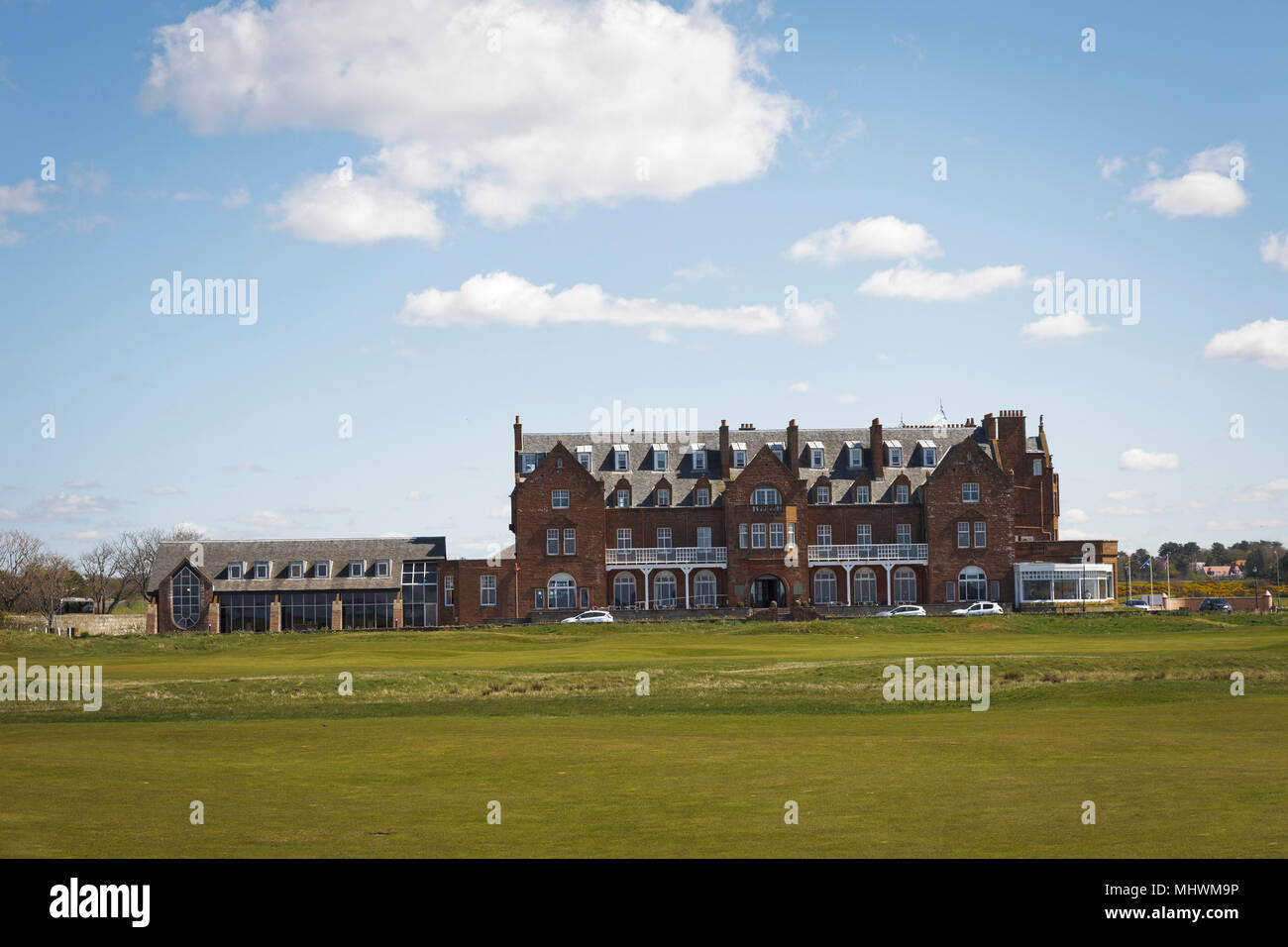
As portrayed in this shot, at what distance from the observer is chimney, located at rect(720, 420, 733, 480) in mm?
90688

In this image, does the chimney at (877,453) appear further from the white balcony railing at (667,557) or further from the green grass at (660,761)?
the green grass at (660,761)

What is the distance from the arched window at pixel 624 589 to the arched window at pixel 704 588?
4407mm

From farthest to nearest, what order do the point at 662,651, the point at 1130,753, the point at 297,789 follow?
the point at 662,651 < the point at 1130,753 < the point at 297,789

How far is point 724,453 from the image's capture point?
91.1m

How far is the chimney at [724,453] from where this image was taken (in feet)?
298

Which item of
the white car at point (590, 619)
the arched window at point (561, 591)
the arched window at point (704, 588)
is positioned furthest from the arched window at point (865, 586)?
the arched window at point (561, 591)

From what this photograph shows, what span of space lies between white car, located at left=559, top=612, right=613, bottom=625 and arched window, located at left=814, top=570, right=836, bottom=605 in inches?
646

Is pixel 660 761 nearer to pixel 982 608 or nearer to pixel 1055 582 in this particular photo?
pixel 982 608

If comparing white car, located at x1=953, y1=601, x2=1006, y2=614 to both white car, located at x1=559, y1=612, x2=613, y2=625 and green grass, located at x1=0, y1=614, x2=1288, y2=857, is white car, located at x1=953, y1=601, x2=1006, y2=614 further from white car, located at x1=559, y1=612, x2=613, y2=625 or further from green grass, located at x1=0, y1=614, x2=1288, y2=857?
green grass, located at x1=0, y1=614, x2=1288, y2=857

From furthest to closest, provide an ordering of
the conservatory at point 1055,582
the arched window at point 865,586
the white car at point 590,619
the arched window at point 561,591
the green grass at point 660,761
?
the arched window at point 865,586 → the arched window at point 561,591 → the conservatory at point 1055,582 → the white car at point 590,619 → the green grass at point 660,761

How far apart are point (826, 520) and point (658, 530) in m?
12.1

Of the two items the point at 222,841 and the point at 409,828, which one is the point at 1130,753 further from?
the point at 222,841
